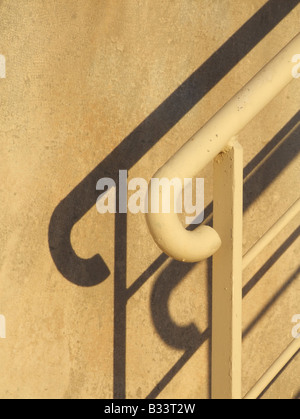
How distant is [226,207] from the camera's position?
754 mm

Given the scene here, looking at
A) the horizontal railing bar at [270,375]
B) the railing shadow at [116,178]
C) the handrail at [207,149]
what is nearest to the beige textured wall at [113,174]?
the railing shadow at [116,178]

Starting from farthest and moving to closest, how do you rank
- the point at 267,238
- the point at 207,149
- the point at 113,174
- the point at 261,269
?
1. the point at 261,269
2. the point at 113,174
3. the point at 267,238
4. the point at 207,149

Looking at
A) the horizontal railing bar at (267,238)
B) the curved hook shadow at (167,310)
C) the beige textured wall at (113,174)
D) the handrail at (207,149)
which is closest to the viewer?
the handrail at (207,149)

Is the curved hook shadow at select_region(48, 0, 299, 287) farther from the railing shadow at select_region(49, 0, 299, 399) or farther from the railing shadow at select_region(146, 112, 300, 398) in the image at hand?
the railing shadow at select_region(146, 112, 300, 398)

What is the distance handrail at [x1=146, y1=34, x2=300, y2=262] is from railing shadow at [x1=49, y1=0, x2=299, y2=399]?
0.59 meters

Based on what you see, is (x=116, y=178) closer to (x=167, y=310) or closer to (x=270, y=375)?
(x=167, y=310)

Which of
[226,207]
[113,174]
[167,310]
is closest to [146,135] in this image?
[113,174]

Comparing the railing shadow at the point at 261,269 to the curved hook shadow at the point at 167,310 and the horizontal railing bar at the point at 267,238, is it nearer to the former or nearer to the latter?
the curved hook shadow at the point at 167,310

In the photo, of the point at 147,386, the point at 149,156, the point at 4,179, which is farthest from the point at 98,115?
the point at 147,386

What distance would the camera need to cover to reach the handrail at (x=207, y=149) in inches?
26.0

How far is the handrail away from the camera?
662mm

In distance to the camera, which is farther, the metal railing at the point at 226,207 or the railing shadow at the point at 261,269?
the railing shadow at the point at 261,269

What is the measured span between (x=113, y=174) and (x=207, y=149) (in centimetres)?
61

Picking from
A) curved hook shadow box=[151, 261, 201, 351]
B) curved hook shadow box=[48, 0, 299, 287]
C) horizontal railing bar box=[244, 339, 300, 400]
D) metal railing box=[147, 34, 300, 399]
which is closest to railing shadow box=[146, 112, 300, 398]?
curved hook shadow box=[151, 261, 201, 351]
